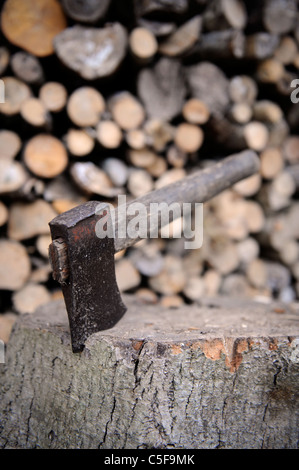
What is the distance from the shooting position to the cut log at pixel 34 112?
1852 millimetres

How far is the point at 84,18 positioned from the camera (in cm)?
189

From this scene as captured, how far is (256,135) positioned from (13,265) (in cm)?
171

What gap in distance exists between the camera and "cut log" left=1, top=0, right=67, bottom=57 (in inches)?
72.7

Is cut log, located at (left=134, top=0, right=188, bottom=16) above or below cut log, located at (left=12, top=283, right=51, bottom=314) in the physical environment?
above

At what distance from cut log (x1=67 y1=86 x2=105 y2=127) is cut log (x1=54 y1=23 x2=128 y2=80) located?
3.2 inches

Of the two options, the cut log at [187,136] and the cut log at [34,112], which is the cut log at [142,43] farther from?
the cut log at [34,112]

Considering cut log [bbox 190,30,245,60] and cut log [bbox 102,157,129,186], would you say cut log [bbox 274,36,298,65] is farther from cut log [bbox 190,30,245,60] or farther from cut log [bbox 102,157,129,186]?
cut log [bbox 102,157,129,186]

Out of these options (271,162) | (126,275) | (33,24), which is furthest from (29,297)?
(271,162)

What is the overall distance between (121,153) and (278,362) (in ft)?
5.04

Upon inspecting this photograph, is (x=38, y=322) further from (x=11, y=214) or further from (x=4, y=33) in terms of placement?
(x=4, y=33)

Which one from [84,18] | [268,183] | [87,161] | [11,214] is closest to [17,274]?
[11,214]

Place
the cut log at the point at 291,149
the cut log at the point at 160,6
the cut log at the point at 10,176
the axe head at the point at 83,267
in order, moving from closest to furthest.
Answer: the axe head at the point at 83,267, the cut log at the point at 10,176, the cut log at the point at 160,6, the cut log at the point at 291,149
